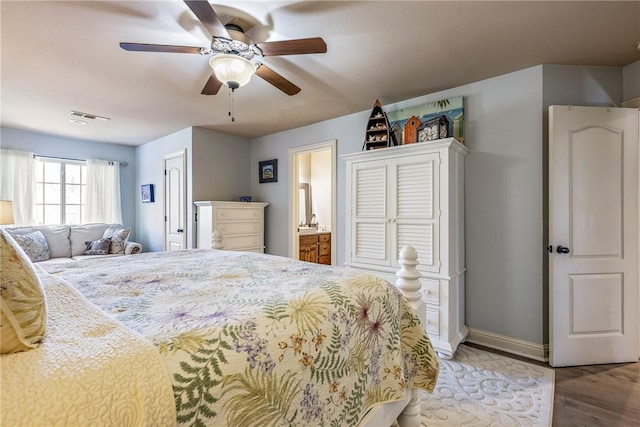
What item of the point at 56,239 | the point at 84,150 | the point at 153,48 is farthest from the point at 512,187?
the point at 84,150

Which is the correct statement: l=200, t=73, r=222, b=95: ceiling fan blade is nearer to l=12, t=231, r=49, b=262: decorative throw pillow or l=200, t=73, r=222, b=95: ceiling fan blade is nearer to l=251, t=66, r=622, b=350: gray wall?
l=251, t=66, r=622, b=350: gray wall

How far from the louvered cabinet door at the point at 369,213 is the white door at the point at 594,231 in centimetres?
132

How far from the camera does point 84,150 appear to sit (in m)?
4.86

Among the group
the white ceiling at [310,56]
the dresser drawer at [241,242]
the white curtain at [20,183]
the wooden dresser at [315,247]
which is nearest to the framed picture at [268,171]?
the dresser drawer at [241,242]

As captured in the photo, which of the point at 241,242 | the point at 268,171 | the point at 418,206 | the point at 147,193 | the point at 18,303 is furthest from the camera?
the point at 147,193

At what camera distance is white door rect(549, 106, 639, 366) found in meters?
2.28

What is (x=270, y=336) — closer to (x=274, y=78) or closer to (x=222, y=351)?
(x=222, y=351)

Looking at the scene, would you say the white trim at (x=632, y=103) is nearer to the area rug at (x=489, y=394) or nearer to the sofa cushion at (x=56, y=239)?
the area rug at (x=489, y=394)

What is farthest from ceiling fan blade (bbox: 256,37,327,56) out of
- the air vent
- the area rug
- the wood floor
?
the air vent

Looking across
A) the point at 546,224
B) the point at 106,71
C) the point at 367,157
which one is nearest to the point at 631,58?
the point at 546,224

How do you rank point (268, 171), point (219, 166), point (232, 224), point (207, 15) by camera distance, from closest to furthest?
point (207, 15) < point (232, 224) < point (219, 166) < point (268, 171)

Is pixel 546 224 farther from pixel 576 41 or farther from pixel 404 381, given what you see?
pixel 404 381

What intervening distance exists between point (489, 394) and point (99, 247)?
201 inches

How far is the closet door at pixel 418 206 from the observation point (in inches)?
98.7
